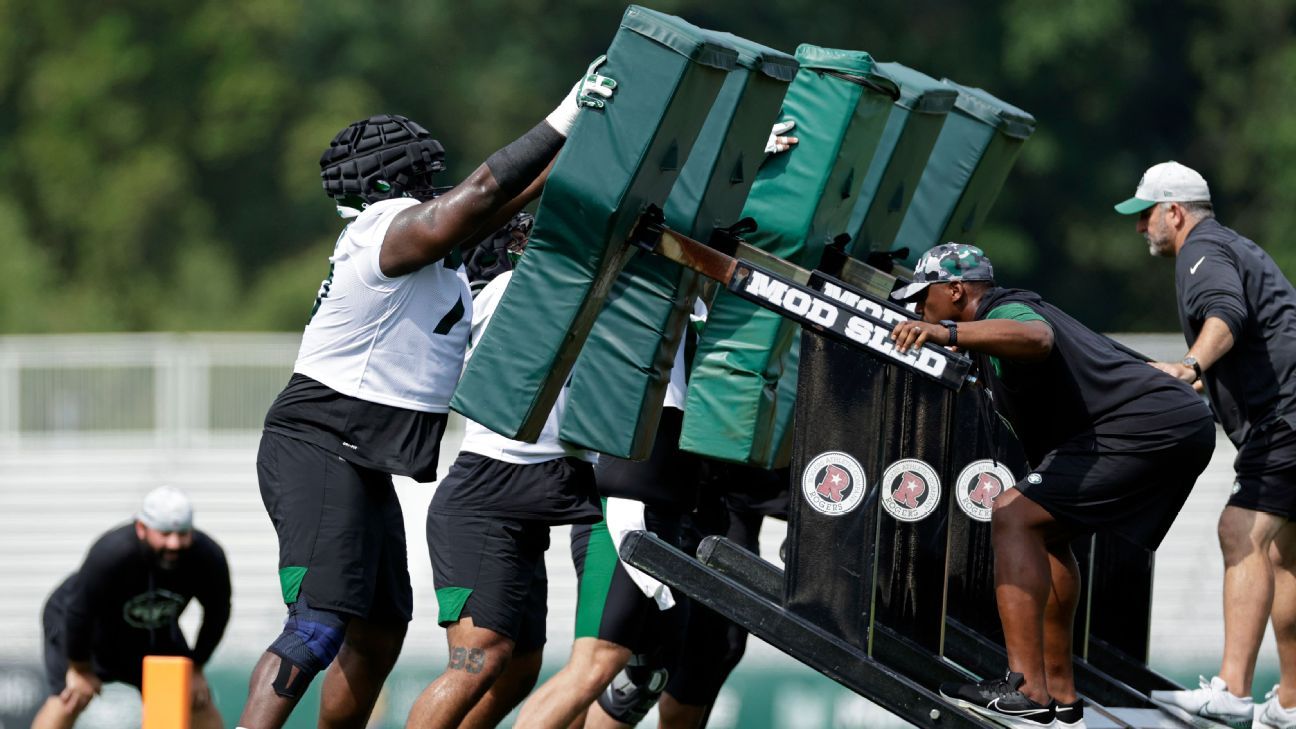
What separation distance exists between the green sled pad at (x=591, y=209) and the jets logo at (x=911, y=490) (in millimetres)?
1113

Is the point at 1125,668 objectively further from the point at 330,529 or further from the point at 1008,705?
the point at 330,529

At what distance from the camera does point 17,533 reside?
55.8 ft

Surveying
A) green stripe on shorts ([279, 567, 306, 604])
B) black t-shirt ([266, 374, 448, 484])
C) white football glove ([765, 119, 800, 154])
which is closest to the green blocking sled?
white football glove ([765, 119, 800, 154])

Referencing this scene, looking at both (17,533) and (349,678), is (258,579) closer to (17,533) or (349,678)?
(17,533)

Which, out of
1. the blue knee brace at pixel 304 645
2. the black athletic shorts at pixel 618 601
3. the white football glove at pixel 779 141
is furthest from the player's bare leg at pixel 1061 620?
the blue knee brace at pixel 304 645

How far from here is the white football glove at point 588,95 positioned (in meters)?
6.16

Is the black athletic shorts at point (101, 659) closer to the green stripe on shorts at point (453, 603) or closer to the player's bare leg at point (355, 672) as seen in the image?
the player's bare leg at point (355, 672)

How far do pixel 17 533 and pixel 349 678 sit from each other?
11.1 m

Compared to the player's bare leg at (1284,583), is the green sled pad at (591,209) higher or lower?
higher

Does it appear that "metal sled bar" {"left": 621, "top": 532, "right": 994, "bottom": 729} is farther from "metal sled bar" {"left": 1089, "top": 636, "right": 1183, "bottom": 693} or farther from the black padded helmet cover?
"metal sled bar" {"left": 1089, "top": 636, "right": 1183, "bottom": 693}

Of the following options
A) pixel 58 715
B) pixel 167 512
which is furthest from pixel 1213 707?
pixel 58 715

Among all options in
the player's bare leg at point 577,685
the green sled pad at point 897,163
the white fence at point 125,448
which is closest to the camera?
the player's bare leg at point 577,685

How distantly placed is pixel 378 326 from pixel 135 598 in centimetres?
526

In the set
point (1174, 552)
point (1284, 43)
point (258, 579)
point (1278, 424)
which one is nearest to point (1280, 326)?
point (1278, 424)
